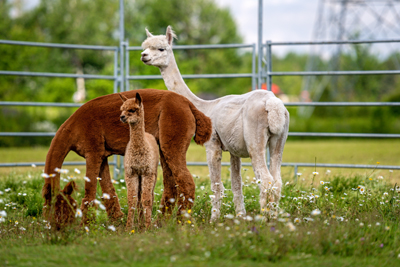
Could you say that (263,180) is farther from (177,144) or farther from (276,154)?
(177,144)

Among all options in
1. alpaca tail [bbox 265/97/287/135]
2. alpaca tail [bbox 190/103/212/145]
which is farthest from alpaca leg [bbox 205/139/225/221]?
alpaca tail [bbox 265/97/287/135]

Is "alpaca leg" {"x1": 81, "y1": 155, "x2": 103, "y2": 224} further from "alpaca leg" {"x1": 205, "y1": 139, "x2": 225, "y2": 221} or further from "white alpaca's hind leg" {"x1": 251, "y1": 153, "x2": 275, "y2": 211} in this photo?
"white alpaca's hind leg" {"x1": 251, "y1": 153, "x2": 275, "y2": 211}

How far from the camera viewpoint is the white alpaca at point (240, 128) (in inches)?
175

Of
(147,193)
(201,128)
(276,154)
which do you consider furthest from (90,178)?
(276,154)

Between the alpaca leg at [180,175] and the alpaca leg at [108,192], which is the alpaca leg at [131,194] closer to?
the alpaca leg at [180,175]

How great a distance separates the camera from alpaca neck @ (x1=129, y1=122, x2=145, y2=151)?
404cm

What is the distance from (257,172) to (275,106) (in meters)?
0.70

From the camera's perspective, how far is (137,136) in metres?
4.04

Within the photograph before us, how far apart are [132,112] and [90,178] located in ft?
3.01

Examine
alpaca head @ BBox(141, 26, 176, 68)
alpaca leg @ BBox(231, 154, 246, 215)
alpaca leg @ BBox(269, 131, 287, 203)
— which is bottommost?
alpaca leg @ BBox(231, 154, 246, 215)

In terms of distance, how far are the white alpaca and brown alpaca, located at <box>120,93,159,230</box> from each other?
0.85 meters

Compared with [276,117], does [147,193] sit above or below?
below

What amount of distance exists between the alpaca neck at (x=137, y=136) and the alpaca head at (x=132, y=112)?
38mm

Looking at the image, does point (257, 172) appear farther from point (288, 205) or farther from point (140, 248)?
point (140, 248)
